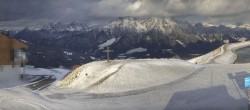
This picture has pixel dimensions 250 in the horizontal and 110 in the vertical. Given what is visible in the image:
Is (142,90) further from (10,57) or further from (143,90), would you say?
(10,57)

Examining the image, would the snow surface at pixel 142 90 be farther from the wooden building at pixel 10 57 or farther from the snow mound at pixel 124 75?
the wooden building at pixel 10 57

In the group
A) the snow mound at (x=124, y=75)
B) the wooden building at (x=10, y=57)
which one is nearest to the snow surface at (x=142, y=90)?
the snow mound at (x=124, y=75)

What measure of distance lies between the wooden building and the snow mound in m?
15.2

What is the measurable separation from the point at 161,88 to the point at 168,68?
10779 mm

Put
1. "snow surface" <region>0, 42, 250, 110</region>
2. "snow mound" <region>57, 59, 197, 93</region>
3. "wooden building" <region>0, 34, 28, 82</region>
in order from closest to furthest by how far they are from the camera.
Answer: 1. "snow surface" <region>0, 42, 250, 110</region>
2. "snow mound" <region>57, 59, 197, 93</region>
3. "wooden building" <region>0, 34, 28, 82</region>

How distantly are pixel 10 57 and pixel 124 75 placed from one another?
29845 millimetres

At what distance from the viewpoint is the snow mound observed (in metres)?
58.1

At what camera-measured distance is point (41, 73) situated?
9325 cm

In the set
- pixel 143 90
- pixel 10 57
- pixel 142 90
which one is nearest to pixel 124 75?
pixel 142 90

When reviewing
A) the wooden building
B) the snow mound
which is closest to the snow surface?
the snow mound

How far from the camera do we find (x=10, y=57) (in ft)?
266

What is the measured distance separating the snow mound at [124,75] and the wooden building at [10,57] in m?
15.2

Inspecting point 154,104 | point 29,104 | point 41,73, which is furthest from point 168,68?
point 41,73

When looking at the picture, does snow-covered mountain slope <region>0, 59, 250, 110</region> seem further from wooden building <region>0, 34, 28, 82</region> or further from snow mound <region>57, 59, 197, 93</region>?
wooden building <region>0, 34, 28, 82</region>
